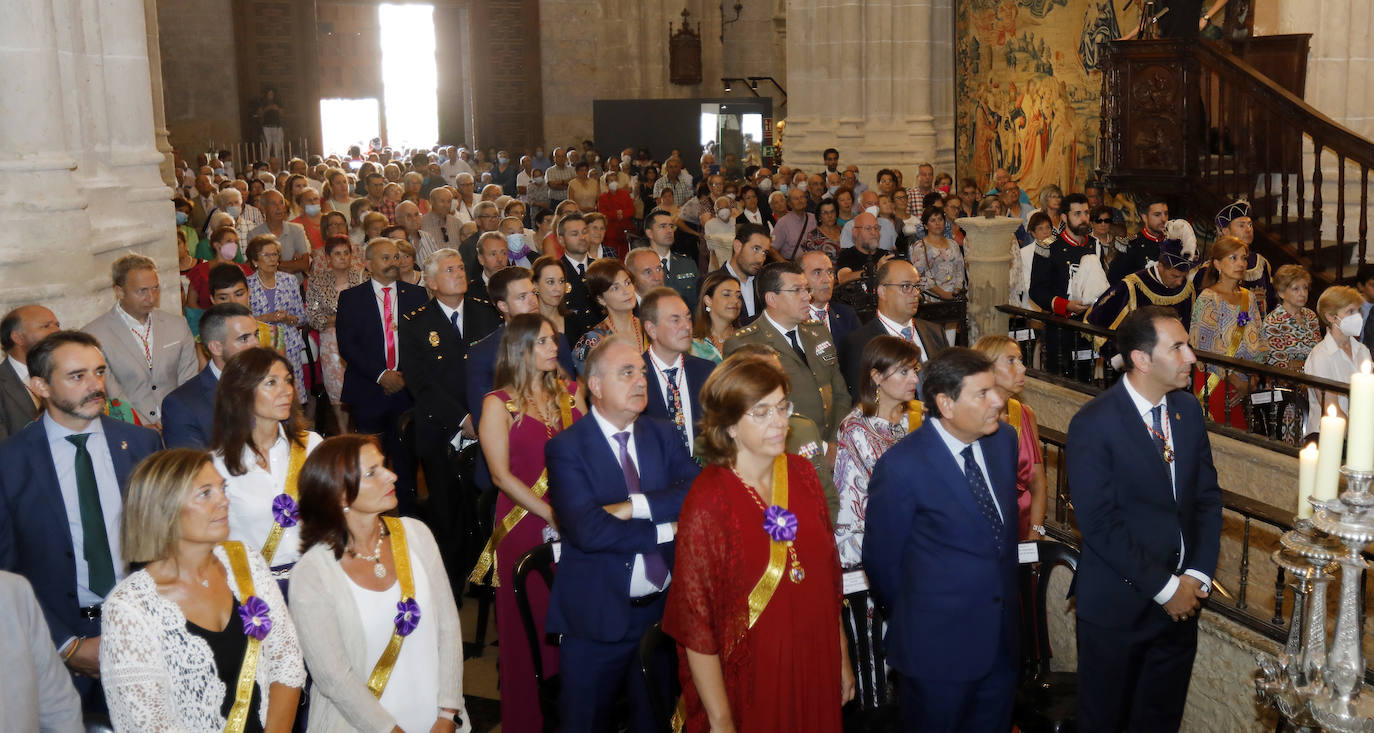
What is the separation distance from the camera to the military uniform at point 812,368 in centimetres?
601

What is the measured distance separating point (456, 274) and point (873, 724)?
4026 millimetres

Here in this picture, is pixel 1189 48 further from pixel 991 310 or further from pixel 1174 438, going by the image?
pixel 1174 438

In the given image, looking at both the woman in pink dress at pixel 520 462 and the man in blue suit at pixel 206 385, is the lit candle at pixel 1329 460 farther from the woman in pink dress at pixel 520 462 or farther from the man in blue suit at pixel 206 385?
the man in blue suit at pixel 206 385

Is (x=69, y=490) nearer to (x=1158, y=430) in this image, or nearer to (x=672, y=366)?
(x=672, y=366)

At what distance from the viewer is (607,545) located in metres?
4.29

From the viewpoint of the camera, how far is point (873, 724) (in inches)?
179

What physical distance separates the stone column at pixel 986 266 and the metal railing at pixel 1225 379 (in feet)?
2.04

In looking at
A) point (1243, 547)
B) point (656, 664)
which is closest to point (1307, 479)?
point (656, 664)

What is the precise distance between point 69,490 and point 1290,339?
21.4 feet

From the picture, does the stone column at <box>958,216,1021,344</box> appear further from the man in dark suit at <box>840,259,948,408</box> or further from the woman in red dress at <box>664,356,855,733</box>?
the woman in red dress at <box>664,356,855,733</box>

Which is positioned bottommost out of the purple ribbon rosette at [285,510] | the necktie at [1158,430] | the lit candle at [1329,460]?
the purple ribbon rosette at [285,510]

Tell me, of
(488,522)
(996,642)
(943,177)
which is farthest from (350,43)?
(996,642)

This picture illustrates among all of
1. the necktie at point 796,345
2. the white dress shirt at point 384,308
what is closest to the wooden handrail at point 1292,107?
the necktie at point 796,345

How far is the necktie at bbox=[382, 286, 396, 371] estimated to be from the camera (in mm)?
8164
